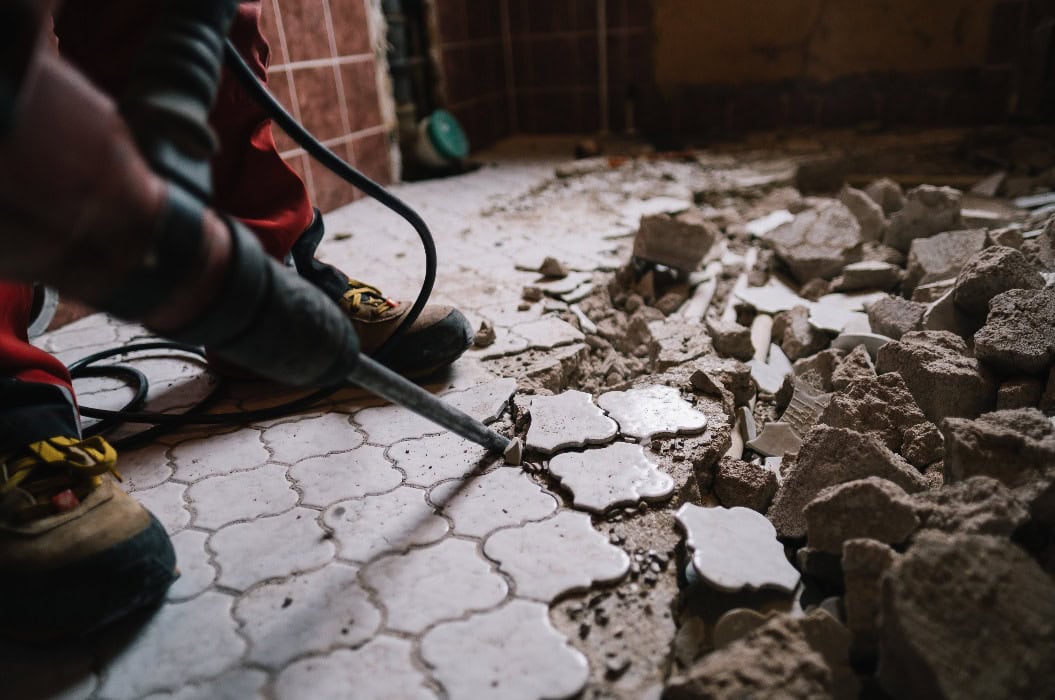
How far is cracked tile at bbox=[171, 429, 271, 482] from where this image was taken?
4.63 feet

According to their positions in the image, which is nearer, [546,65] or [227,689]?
[227,689]

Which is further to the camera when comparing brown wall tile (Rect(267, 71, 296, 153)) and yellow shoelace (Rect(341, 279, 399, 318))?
brown wall tile (Rect(267, 71, 296, 153))

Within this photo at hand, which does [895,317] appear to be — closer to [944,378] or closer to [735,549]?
[944,378]

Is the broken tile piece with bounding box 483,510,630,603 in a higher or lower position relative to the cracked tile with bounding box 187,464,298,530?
higher

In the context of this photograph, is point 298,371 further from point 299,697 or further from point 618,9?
point 618,9

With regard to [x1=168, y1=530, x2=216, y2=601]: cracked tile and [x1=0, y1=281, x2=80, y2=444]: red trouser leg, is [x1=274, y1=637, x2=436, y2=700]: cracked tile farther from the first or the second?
[x1=0, y1=281, x2=80, y2=444]: red trouser leg

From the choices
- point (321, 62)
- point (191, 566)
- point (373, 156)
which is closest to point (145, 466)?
point (191, 566)

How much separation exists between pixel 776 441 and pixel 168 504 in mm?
1287

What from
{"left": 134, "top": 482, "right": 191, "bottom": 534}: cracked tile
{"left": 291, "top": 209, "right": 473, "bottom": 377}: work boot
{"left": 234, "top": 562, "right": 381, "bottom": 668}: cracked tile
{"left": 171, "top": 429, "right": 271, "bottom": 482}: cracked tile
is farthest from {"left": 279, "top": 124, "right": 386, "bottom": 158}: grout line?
{"left": 234, "top": 562, "right": 381, "bottom": 668}: cracked tile

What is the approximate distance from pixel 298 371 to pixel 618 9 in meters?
4.49

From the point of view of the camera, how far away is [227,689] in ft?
3.03

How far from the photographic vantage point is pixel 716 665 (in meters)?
0.87

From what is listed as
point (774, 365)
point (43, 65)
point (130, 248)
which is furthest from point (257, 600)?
point (774, 365)

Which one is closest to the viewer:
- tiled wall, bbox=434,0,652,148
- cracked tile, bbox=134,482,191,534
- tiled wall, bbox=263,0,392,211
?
cracked tile, bbox=134,482,191,534
